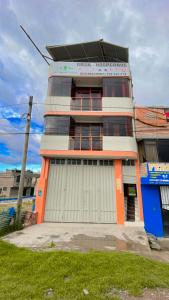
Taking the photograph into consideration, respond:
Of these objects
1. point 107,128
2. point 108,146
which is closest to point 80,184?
point 108,146

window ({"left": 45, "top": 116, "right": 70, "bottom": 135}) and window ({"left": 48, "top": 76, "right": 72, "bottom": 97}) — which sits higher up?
window ({"left": 48, "top": 76, "right": 72, "bottom": 97})

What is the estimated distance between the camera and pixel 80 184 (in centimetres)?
1237

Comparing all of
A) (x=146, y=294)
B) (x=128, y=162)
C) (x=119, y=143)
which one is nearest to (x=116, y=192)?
(x=128, y=162)

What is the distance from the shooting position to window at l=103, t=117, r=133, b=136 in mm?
12727

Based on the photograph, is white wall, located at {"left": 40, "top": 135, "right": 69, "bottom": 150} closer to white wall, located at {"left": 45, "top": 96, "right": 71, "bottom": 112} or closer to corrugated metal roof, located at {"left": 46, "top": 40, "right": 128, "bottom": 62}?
white wall, located at {"left": 45, "top": 96, "right": 71, "bottom": 112}

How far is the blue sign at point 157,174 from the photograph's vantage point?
11.6 metres

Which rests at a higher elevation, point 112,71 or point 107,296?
point 112,71

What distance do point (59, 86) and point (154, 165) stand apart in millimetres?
9317

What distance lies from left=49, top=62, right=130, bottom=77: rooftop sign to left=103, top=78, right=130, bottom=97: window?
0.42 metres

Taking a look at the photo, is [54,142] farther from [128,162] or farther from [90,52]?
[90,52]

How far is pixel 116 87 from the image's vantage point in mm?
13805

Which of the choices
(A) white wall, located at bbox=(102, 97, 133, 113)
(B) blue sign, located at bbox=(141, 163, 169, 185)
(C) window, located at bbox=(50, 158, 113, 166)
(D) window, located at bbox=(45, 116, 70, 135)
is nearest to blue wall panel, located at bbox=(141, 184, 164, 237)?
(B) blue sign, located at bbox=(141, 163, 169, 185)

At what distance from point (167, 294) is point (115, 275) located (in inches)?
48.6

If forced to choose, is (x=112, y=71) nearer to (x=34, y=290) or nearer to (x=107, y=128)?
(x=107, y=128)
